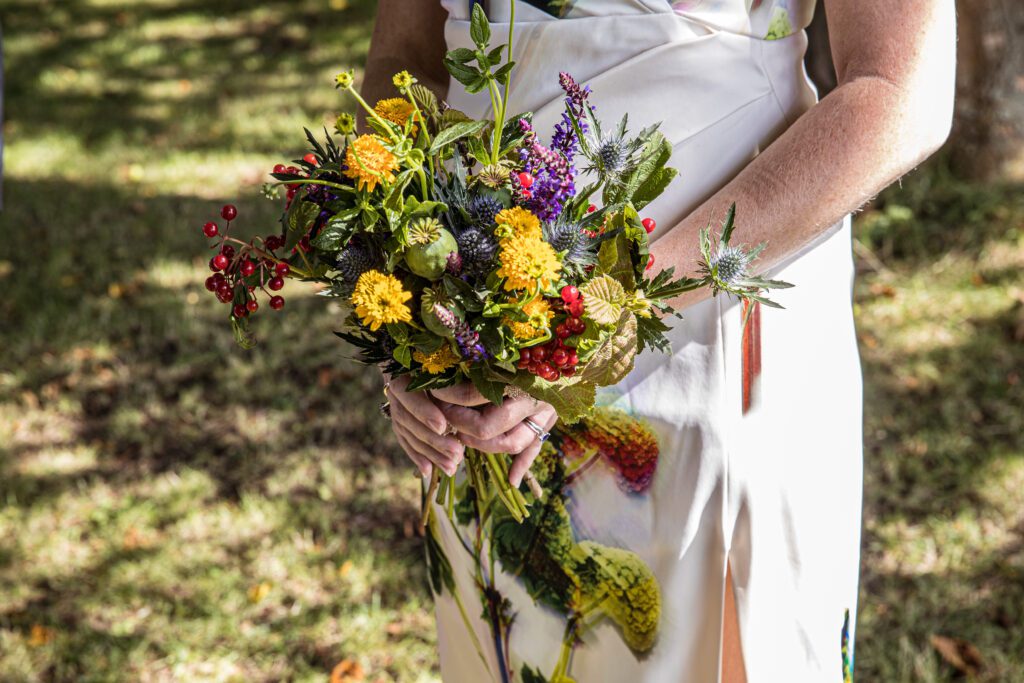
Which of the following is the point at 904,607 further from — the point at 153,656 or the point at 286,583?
the point at 153,656

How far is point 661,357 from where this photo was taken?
1592 millimetres


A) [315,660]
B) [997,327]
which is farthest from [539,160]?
[997,327]

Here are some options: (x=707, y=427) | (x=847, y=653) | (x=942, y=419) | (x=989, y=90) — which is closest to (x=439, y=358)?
(x=707, y=427)

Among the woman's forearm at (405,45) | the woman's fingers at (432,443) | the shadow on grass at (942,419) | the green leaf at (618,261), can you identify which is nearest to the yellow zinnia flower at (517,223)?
the green leaf at (618,261)

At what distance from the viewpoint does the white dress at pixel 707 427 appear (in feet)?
4.96

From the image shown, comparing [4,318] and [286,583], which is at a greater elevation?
[4,318]

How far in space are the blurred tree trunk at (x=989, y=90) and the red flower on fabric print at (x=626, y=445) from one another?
3.65m

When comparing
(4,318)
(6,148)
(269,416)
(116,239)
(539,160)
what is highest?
(6,148)

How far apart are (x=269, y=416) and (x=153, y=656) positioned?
3.90 ft

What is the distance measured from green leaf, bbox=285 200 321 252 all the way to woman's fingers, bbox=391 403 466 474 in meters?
0.38

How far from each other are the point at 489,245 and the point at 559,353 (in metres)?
0.17

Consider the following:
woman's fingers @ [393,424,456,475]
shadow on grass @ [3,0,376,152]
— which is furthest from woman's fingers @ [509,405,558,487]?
shadow on grass @ [3,0,376,152]

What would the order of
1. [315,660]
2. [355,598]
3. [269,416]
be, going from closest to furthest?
[315,660]
[355,598]
[269,416]

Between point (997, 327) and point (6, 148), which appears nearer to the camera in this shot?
point (997, 327)
